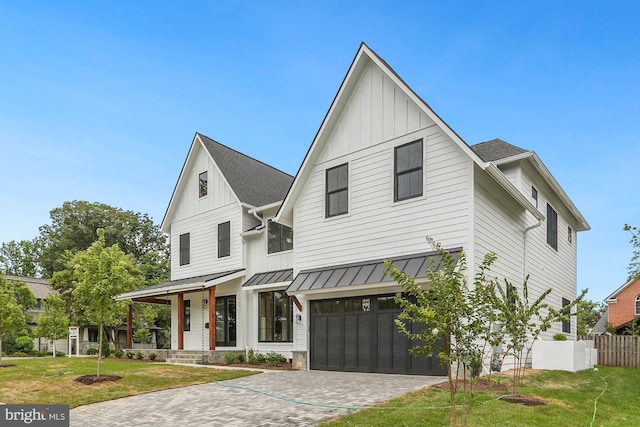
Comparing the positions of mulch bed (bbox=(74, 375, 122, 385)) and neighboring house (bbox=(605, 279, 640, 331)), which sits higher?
mulch bed (bbox=(74, 375, 122, 385))

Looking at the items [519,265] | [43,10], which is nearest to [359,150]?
[519,265]

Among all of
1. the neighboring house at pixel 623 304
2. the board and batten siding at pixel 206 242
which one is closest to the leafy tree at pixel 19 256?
the board and batten siding at pixel 206 242

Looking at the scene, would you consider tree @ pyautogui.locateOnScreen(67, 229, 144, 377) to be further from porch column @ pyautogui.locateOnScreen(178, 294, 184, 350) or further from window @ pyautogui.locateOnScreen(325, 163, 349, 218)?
porch column @ pyautogui.locateOnScreen(178, 294, 184, 350)

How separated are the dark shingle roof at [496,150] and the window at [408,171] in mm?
2428

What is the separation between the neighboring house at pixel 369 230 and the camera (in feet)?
43.7

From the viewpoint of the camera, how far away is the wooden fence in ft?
63.9

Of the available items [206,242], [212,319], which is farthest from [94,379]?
[206,242]

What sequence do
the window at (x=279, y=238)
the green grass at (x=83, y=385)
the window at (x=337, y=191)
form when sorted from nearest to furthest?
the green grass at (x=83, y=385) < the window at (x=337, y=191) < the window at (x=279, y=238)

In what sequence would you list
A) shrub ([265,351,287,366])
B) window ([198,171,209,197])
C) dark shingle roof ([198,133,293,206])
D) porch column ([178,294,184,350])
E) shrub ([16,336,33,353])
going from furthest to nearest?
shrub ([16,336,33,353])
window ([198,171,209,197])
dark shingle roof ([198,133,293,206])
porch column ([178,294,184,350])
shrub ([265,351,287,366])

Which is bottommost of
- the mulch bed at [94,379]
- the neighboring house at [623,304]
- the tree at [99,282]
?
the neighboring house at [623,304]

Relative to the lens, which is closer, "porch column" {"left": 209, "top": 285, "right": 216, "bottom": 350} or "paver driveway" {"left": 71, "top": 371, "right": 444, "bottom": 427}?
"paver driveway" {"left": 71, "top": 371, "right": 444, "bottom": 427}

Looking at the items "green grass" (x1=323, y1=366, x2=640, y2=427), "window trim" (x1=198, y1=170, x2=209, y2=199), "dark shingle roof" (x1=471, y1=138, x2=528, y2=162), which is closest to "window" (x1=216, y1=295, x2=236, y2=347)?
"window trim" (x1=198, y1=170, x2=209, y2=199)

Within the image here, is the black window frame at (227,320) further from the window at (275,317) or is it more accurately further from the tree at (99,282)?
the tree at (99,282)

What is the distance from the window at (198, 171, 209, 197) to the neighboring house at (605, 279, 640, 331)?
31303 mm
